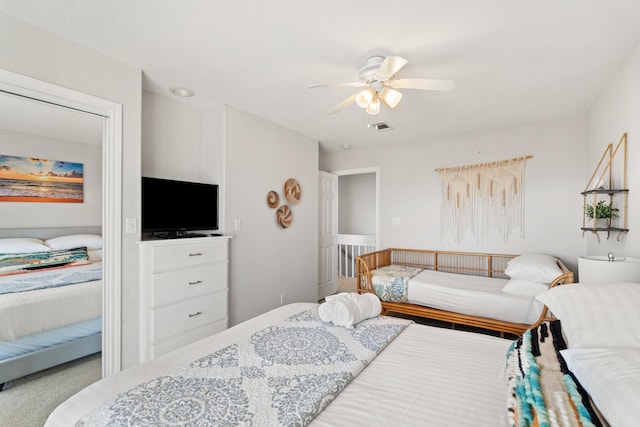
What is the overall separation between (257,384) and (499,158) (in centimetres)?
376

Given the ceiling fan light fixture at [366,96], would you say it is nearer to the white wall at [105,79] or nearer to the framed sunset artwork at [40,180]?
the white wall at [105,79]

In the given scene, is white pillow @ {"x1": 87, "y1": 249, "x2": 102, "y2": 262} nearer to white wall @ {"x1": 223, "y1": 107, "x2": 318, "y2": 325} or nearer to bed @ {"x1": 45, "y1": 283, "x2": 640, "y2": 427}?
white wall @ {"x1": 223, "y1": 107, "x2": 318, "y2": 325}

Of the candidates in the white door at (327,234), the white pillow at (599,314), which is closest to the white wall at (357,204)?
the white door at (327,234)

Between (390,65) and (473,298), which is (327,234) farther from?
(390,65)

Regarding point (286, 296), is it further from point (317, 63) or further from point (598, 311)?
point (598, 311)

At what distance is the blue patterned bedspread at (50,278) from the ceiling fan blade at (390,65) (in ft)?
7.71

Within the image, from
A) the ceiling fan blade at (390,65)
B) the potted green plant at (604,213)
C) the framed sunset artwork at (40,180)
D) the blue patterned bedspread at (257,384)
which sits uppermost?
the ceiling fan blade at (390,65)

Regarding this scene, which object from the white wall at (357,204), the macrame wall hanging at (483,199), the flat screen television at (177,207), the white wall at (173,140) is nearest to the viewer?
the flat screen television at (177,207)

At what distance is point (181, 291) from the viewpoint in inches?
95.5

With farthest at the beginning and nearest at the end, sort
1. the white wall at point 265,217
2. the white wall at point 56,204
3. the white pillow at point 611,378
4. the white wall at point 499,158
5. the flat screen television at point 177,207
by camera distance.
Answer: the white wall at point 499,158, the white wall at point 265,217, the flat screen television at point 177,207, the white wall at point 56,204, the white pillow at point 611,378

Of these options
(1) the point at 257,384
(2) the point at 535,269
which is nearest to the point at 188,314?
(1) the point at 257,384

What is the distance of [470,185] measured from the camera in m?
3.78

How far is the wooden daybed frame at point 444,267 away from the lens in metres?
2.78

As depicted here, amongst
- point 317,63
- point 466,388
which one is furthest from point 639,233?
point 317,63
